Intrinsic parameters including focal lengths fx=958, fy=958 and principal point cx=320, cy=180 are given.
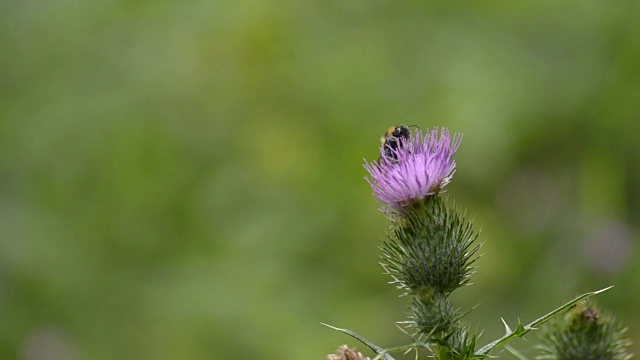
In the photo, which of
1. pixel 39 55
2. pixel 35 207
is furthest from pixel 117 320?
pixel 39 55

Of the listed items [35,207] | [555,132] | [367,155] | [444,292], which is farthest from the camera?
[555,132]

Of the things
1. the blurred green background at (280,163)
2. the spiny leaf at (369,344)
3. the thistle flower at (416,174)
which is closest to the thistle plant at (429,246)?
the thistle flower at (416,174)

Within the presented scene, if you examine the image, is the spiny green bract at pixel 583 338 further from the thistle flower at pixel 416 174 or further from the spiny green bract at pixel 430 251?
the thistle flower at pixel 416 174

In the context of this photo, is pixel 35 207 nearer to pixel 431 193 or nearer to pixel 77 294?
pixel 77 294

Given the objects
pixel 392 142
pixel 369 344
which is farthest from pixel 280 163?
pixel 369 344

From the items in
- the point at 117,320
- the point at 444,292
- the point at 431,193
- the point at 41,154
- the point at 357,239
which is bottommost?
the point at 444,292

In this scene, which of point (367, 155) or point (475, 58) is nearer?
point (367, 155)
